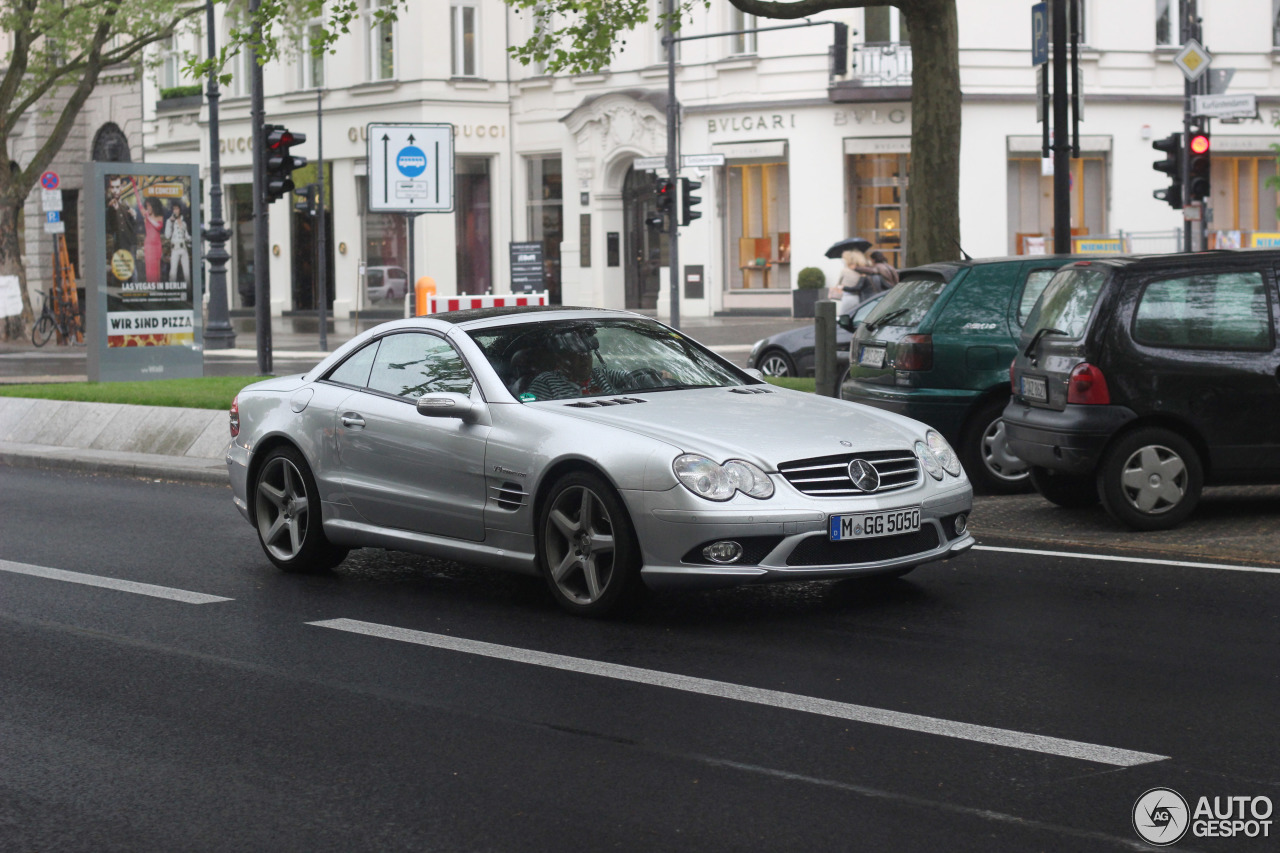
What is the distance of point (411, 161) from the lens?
19.7 meters

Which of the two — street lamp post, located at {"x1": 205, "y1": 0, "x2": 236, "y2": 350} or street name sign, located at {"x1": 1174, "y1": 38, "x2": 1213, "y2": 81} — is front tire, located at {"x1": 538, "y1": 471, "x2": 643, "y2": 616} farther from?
street lamp post, located at {"x1": 205, "y1": 0, "x2": 236, "y2": 350}

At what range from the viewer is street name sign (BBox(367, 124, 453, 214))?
19453 millimetres

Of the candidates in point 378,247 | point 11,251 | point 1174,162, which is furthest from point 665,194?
point 378,247

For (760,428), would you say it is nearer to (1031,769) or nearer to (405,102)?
(1031,769)

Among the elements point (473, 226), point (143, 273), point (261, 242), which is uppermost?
point (473, 226)

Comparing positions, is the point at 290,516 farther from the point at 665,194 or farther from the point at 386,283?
the point at 386,283

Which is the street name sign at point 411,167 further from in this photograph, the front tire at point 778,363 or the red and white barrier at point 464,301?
the front tire at point 778,363

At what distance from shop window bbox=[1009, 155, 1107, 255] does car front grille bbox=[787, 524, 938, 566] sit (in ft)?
110

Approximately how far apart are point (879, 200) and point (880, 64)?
309cm

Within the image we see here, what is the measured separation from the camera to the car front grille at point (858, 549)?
7.23 meters

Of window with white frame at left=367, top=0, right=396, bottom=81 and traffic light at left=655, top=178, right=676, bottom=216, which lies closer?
traffic light at left=655, top=178, right=676, bottom=216

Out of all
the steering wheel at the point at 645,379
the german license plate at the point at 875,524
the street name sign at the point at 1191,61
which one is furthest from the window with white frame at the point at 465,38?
the german license plate at the point at 875,524

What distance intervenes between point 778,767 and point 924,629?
2.24 metres

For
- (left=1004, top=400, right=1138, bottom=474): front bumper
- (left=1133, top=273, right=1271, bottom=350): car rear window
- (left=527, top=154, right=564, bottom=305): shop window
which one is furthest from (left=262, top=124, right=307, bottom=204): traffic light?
(left=527, top=154, right=564, bottom=305): shop window
